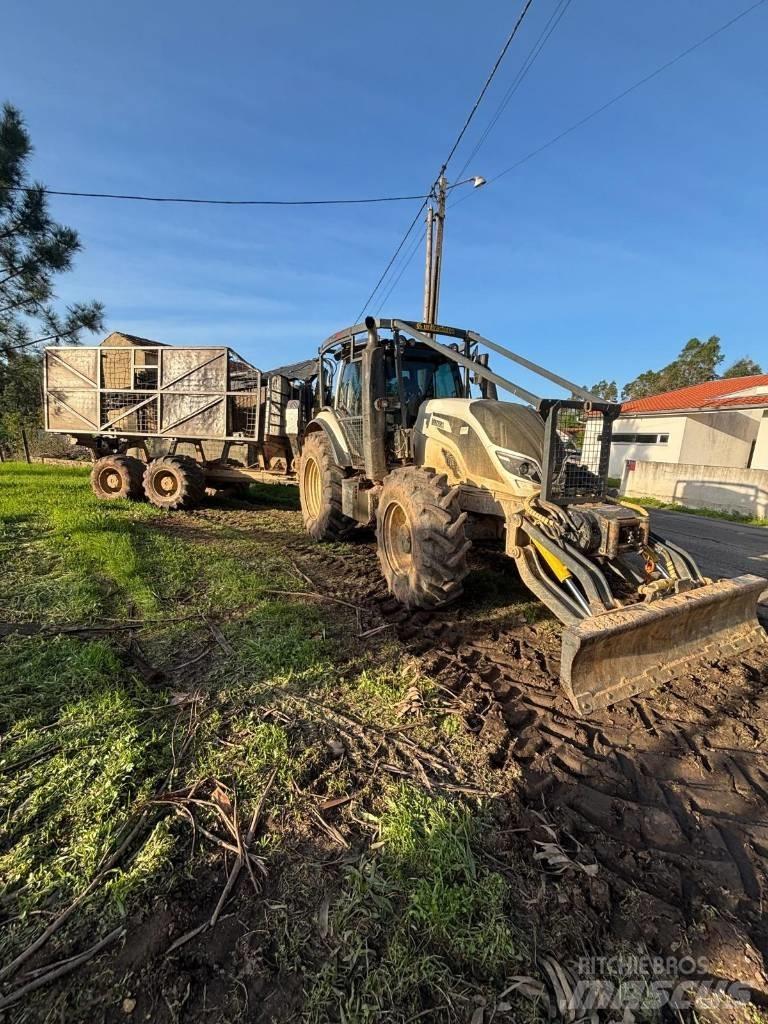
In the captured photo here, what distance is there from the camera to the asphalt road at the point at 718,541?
6.82m

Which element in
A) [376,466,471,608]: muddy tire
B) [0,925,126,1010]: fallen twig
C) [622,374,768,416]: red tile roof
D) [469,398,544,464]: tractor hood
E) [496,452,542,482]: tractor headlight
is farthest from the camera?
[622,374,768,416]: red tile roof

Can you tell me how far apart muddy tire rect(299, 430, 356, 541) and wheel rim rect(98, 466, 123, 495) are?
14.2 feet

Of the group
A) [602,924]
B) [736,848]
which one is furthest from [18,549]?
[736,848]

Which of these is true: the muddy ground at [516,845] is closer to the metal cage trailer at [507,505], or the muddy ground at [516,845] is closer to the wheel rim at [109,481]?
the metal cage trailer at [507,505]

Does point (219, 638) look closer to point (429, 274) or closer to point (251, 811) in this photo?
point (251, 811)

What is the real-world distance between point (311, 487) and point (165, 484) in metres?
3.17

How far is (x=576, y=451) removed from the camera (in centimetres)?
414

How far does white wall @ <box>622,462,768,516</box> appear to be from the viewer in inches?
522

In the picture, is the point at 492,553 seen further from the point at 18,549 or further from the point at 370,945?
the point at 18,549

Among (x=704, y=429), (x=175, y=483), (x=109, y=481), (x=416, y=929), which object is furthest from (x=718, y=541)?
(x=109, y=481)

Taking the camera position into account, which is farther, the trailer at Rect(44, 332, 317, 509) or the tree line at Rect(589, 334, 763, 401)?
the tree line at Rect(589, 334, 763, 401)

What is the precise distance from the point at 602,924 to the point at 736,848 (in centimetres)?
80

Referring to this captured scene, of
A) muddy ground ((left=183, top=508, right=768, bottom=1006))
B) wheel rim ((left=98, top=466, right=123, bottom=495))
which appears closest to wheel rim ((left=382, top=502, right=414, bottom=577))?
muddy ground ((left=183, top=508, right=768, bottom=1006))

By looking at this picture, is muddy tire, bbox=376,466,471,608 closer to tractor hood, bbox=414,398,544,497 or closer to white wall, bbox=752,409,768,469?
tractor hood, bbox=414,398,544,497
